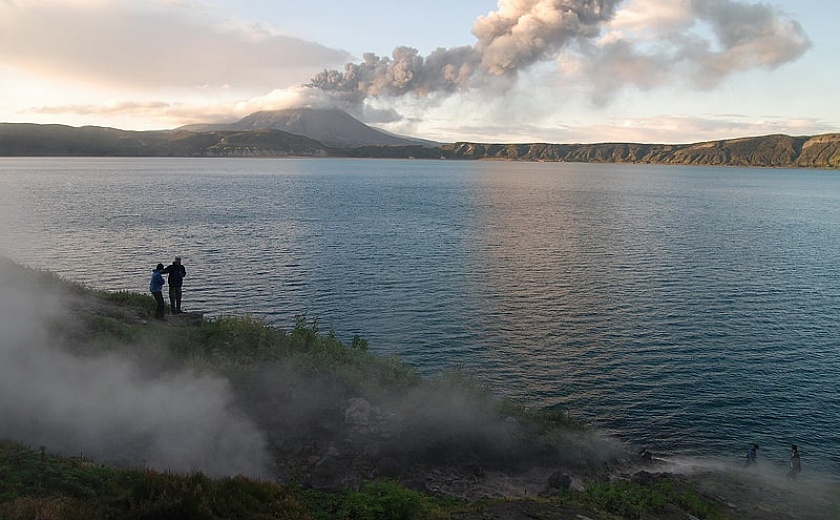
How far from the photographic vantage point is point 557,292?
50.3m

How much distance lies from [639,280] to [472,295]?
700 inches

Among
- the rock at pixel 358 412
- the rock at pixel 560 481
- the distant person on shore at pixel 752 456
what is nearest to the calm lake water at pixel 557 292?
the distant person on shore at pixel 752 456

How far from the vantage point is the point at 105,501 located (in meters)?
12.5

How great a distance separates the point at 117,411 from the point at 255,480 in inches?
285

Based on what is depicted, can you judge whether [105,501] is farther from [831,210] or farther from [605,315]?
[831,210]

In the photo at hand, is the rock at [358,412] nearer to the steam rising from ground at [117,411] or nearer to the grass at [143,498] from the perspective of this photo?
the steam rising from ground at [117,411]

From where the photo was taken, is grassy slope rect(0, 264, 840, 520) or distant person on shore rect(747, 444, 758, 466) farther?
distant person on shore rect(747, 444, 758, 466)

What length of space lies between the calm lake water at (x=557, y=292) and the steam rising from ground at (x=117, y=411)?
15.2 meters

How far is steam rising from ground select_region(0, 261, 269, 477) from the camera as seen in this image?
17.5 m

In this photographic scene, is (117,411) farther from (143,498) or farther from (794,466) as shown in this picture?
(794,466)

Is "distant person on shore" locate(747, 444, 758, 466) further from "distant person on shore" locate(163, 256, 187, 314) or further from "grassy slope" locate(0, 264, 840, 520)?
"distant person on shore" locate(163, 256, 187, 314)

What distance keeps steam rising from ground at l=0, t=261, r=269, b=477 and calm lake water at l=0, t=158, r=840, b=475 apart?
50.0 ft

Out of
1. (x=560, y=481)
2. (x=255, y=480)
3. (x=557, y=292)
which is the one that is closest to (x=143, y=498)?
(x=255, y=480)

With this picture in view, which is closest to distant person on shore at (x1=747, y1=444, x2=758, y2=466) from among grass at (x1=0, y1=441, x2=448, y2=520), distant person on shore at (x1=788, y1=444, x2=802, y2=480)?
distant person on shore at (x1=788, y1=444, x2=802, y2=480)
